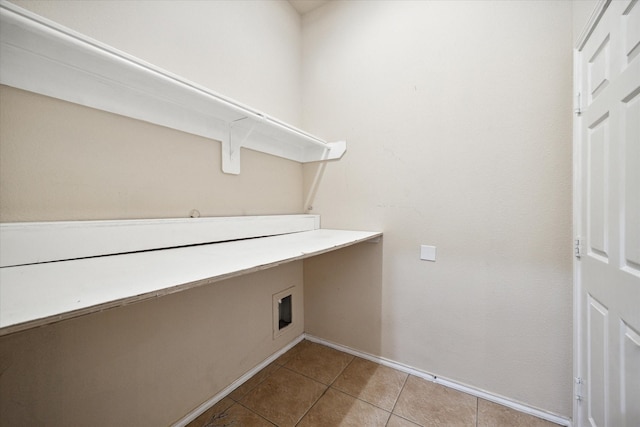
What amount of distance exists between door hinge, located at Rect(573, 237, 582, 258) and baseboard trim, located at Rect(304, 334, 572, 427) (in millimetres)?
887

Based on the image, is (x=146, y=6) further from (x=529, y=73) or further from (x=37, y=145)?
(x=529, y=73)

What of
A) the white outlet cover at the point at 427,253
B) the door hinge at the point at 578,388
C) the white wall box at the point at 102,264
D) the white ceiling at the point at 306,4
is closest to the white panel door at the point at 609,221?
the door hinge at the point at 578,388

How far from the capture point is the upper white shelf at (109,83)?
0.70m

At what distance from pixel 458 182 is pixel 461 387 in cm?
128

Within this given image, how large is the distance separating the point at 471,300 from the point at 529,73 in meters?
1.33

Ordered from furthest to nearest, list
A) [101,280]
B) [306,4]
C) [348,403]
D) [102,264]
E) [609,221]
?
[306,4] → [348,403] → [609,221] → [102,264] → [101,280]

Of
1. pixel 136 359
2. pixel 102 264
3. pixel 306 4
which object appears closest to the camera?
pixel 102 264

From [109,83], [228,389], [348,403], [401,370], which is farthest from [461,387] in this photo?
[109,83]

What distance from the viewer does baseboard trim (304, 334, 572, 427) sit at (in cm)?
129

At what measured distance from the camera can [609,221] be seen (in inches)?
35.2

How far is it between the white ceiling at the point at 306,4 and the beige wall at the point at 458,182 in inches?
4.3

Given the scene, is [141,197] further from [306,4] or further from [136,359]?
[306,4]

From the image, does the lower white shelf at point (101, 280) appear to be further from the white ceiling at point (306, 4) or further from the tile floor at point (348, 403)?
the white ceiling at point (306, 4)

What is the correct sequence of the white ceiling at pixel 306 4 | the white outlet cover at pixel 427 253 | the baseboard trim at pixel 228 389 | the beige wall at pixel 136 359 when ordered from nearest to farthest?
1. the beige wall at pixel 136 359
2. the baseboard trim at pixel 228 389
3. the white outlet cover at pixel 427 253
4. the white ceiling at pixel 306 4
